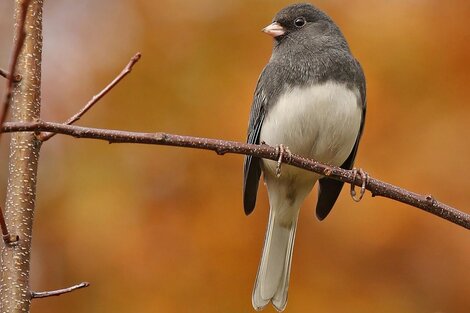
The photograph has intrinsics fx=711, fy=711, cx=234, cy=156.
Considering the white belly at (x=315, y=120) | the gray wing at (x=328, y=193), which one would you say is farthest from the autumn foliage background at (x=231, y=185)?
the white belly at (x=315, y=120)

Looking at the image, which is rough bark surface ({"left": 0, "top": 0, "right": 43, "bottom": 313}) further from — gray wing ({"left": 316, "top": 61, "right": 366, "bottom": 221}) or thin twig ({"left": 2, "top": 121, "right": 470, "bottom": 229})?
gray wing ({"left": 316, "top": 61, "right": 366, "bottom": 221})

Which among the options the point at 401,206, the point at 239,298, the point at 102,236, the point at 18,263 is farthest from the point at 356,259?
the point at 18,263

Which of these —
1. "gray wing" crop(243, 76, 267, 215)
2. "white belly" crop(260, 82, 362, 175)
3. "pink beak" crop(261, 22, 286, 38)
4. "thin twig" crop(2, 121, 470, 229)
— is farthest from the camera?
"pink beak" crop(261, 22, 286, 38)

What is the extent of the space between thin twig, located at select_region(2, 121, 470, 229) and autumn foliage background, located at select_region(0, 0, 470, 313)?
1383 millimetres

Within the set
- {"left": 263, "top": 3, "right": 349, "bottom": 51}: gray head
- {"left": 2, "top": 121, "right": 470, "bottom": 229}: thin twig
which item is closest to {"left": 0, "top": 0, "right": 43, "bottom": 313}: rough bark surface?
{"left": 2, "top": 121, "right": 470, "bottom": 229}: thin twig

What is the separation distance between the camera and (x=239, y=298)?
3861 mm

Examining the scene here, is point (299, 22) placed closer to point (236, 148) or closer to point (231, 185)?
point (231, 185)

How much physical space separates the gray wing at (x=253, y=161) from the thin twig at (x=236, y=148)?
99 cm

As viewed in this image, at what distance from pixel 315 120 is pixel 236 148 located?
1289 mm

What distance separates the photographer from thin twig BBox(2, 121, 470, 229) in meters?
1.87

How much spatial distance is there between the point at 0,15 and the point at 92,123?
2.03m

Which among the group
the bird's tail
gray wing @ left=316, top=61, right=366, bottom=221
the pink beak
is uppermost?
the pink beak

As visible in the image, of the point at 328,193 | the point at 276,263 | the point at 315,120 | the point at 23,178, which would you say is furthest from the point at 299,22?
the point at 23,178

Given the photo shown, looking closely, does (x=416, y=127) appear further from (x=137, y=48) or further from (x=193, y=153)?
(x=137, y=48)
